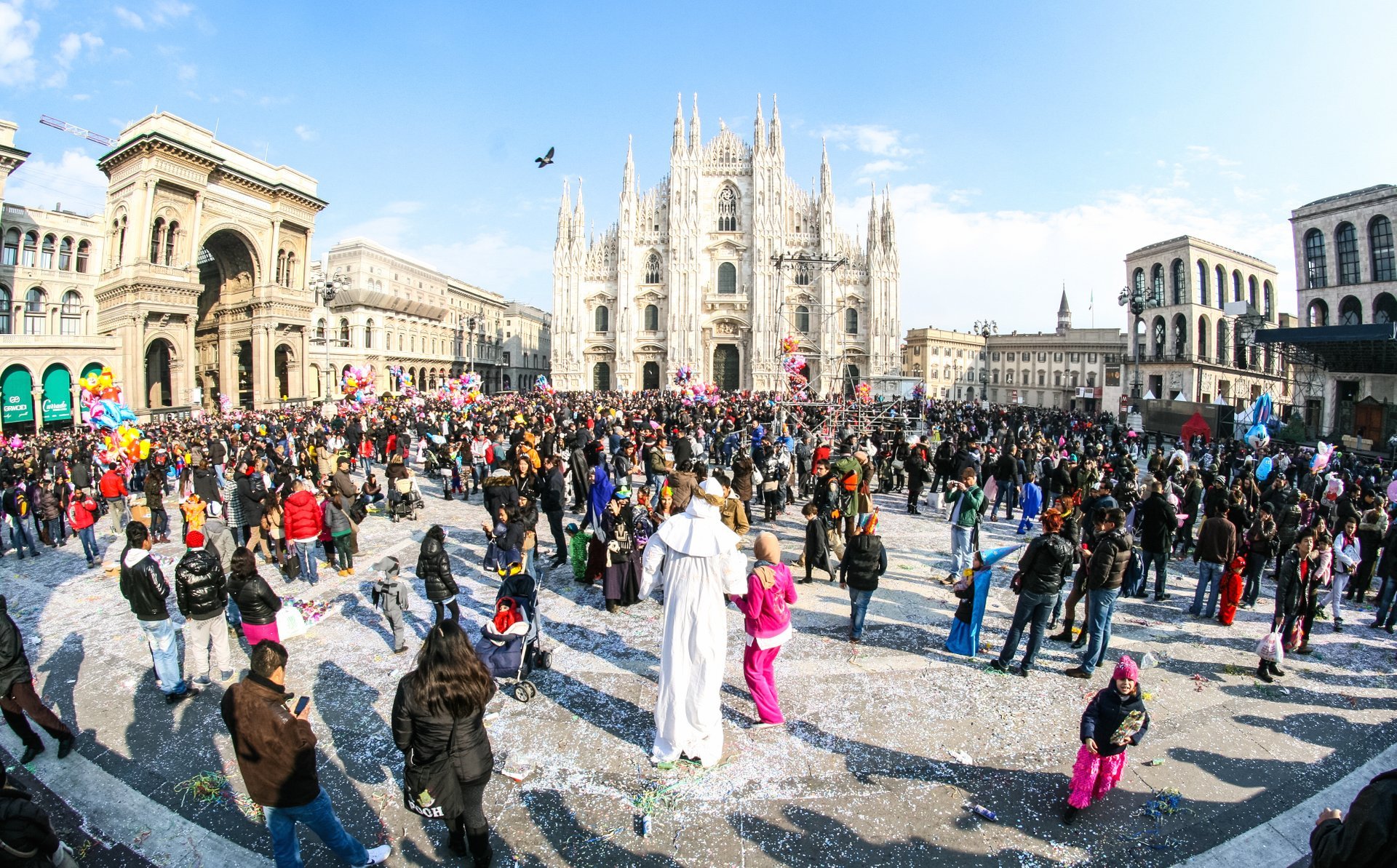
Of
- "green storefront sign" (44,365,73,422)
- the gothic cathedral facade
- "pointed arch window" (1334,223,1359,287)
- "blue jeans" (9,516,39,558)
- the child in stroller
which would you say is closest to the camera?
"blue jeans" (9,516,39,558)

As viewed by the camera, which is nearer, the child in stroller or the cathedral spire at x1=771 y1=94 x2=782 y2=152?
the child in stroller

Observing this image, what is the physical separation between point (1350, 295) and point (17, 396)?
196ft

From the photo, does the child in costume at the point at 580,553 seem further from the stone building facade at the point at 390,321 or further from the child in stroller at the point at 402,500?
the stone building facade at the point at 390,321

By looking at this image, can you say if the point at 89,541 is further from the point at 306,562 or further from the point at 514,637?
the point at 514,637

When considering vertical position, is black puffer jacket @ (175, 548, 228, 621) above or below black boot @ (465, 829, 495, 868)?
above

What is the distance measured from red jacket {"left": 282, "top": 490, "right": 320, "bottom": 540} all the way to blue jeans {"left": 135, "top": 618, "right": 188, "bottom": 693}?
2.74 m

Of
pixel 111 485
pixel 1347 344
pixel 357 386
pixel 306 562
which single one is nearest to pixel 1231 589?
pixel 306 562

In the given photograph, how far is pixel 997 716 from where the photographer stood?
5.09 meters

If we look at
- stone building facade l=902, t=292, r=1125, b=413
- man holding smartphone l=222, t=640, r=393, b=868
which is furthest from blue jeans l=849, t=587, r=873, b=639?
stone building facade l=902, t=292, r=1125, b=413

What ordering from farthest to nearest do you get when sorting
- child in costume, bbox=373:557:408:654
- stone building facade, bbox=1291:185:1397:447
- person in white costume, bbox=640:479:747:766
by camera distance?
stone building facade, bbox=1291:185:1397:447 < child in costume, bbox=373:557:408:654 < person in white costume, bbox=640:479:747:766

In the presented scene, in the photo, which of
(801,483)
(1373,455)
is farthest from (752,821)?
(1373,455)

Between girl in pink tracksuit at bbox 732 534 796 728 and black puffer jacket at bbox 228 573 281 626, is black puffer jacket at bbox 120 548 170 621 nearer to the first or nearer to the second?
black puffer jacket at bbox 228 573 281 626

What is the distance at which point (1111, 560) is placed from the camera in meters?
5.49

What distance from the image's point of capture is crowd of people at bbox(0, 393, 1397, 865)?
3266 mm
